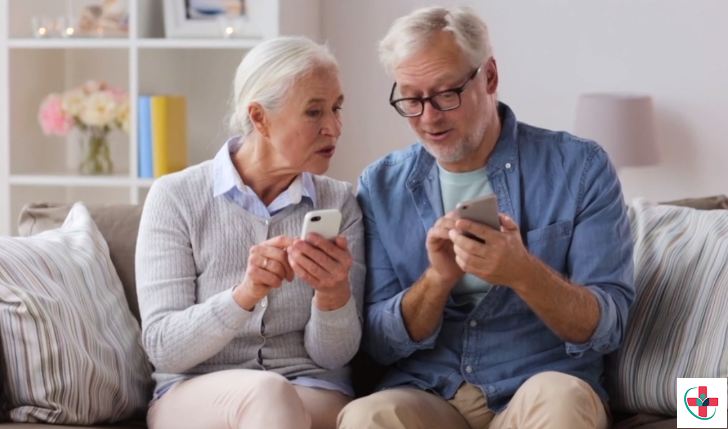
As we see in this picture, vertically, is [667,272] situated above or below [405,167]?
below

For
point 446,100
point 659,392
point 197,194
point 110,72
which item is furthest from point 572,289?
point 110,72

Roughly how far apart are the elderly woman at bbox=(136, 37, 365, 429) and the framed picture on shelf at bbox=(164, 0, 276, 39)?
1454mm

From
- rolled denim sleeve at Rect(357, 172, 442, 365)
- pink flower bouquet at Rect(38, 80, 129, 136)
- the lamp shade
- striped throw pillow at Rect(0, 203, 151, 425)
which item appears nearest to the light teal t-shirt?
rolled denim sleeve at Rect(357, 172, 442, 365)

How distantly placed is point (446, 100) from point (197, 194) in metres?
0.54

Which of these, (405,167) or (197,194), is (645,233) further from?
(197,194)

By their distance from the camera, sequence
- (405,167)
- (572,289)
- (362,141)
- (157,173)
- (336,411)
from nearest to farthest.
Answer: (572,289), (336,411), (405,167), (157,173), (362,141)

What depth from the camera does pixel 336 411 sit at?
2.02 meters

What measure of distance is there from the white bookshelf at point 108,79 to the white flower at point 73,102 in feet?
0.57

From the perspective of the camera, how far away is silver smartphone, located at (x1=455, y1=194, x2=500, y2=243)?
179cm

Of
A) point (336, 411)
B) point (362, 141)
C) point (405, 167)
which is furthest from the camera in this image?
point (362, 141)

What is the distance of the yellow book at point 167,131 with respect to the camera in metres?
3.60

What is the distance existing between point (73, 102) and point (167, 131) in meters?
0.38

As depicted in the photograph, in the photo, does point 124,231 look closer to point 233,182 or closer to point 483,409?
point 233,182

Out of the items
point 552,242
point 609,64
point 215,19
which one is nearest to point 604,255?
point 552,242
